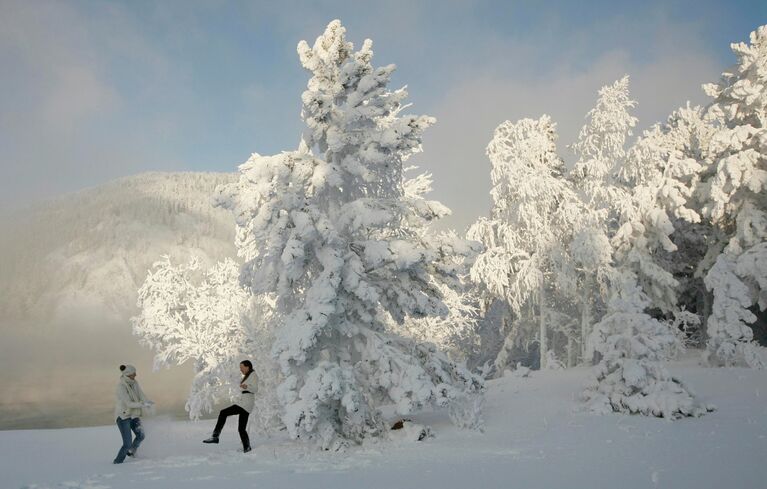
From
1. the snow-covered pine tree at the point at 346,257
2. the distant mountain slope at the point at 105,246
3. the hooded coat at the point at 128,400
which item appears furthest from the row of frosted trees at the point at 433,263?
the distant mountain slope at the point at 105,246

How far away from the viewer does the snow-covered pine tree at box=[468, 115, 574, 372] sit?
24156 mm

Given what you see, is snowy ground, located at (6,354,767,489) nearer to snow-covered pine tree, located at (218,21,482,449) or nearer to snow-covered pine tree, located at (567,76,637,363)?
snow-covered pine tree, located at (218,21,482,449)

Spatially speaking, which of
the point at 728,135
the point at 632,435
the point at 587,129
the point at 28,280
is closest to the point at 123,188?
the point at 28,280

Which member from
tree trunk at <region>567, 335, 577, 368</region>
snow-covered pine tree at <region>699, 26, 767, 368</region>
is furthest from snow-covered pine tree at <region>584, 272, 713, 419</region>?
tree trunk at <region>567, 335, 577, 368</region>

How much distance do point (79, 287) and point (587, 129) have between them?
35371 mm

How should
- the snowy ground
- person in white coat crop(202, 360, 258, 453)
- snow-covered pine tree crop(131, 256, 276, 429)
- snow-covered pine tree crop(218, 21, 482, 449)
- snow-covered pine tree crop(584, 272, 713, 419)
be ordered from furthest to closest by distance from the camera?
Result: snow-covered pine tree crop(131, 256, 276, 429)
snow-covered pine tree crop(584, 272, 713, 419)
snow-covered pine tree crop(218, 21, 482, 449)
person in white coat crop(202, 360, 258, 453)
the snowy ground

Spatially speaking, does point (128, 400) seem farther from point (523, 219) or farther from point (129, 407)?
point (523, 219)

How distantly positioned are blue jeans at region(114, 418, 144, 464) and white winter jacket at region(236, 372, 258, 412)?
1742 millimetres

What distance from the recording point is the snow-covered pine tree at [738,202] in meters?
19.8

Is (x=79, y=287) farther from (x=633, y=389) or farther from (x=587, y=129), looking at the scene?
(x=633, y=389)

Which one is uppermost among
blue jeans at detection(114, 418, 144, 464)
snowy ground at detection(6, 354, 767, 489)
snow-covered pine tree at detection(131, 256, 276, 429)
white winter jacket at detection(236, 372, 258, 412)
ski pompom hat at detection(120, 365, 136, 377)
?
snow-covered pine tree at detection(131, 256, 276, 429)

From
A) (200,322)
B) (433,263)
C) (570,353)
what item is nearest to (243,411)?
(433,263)

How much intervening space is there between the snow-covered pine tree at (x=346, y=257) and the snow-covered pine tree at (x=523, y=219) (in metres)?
11.7

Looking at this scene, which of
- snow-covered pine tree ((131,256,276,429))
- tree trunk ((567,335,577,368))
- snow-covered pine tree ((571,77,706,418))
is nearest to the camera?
snow-covered pine tree ((131,256,276,429))
